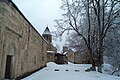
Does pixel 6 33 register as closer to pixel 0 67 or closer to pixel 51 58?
pixel 0 67

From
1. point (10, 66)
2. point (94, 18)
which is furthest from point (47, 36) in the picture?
point (10, 66)

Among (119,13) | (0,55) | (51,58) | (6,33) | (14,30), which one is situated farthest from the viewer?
(51,58)

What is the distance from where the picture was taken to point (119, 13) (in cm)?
1831

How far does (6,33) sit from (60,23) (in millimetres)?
15102

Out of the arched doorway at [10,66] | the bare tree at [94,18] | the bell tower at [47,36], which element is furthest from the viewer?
the bell tower at [47,36]

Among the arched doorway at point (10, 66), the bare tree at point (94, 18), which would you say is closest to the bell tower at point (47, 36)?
the bare tree at point (94, 18)

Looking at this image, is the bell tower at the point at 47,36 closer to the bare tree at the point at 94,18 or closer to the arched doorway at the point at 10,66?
the bare tree at the point at 94,18

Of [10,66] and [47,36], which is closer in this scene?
[10,66]

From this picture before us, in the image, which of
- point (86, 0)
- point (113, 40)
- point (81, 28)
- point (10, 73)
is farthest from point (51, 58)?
point (10, 73)

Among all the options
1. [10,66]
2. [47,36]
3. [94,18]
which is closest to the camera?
[10,66]

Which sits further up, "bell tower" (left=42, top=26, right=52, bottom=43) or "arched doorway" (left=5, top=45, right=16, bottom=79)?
"bell tower" (left=42, top=26, right=52, bottom=43)

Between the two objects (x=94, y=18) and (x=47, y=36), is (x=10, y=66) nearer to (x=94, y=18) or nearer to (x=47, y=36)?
(x=94, y=18)

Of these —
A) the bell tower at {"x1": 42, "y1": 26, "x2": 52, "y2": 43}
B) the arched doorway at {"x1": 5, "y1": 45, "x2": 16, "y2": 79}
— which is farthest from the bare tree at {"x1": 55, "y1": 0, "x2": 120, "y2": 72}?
the bell tower at {"x1": 42, "y1": 26, "x2": 52, "y2": 43}

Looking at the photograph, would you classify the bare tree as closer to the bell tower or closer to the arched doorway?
the arched doorway
